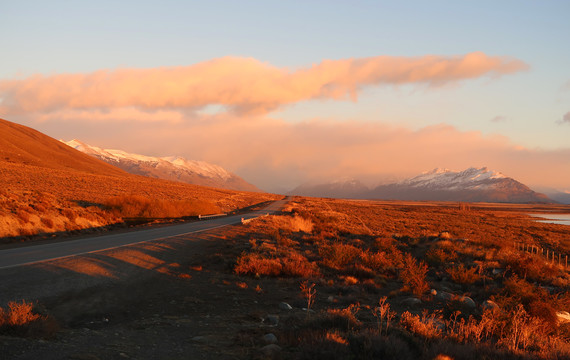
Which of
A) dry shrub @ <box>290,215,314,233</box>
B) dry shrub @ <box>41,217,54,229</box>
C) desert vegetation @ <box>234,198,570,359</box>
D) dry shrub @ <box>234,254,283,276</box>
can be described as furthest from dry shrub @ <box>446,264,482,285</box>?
dry shrub @ <box>41,217,54,229</box>

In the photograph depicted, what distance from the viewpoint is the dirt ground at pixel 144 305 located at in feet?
19.6

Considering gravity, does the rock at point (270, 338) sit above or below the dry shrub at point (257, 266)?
above

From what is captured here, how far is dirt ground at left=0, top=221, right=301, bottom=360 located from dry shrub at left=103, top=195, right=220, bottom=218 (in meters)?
21.6

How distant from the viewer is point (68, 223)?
23.5 metres

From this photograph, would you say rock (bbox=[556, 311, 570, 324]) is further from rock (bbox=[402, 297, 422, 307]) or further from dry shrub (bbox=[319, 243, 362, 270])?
dry shrub (bbox=[319, 243, 362, 270])

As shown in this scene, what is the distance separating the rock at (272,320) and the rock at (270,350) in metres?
1.72

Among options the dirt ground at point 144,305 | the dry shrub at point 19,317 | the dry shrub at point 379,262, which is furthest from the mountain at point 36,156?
the dry shrub at point 19,317

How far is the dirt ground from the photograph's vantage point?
598 centimetres

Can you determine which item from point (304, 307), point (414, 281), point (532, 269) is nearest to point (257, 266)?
point (304, 307)

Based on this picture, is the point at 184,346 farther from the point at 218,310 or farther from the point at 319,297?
the point at 319,297

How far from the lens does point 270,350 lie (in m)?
6.06

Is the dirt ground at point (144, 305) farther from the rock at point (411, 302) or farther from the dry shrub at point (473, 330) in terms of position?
the dry shrub at point (473, 330)

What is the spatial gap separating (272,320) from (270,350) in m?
2.07

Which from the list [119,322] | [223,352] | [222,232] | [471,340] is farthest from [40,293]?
[222,232]
